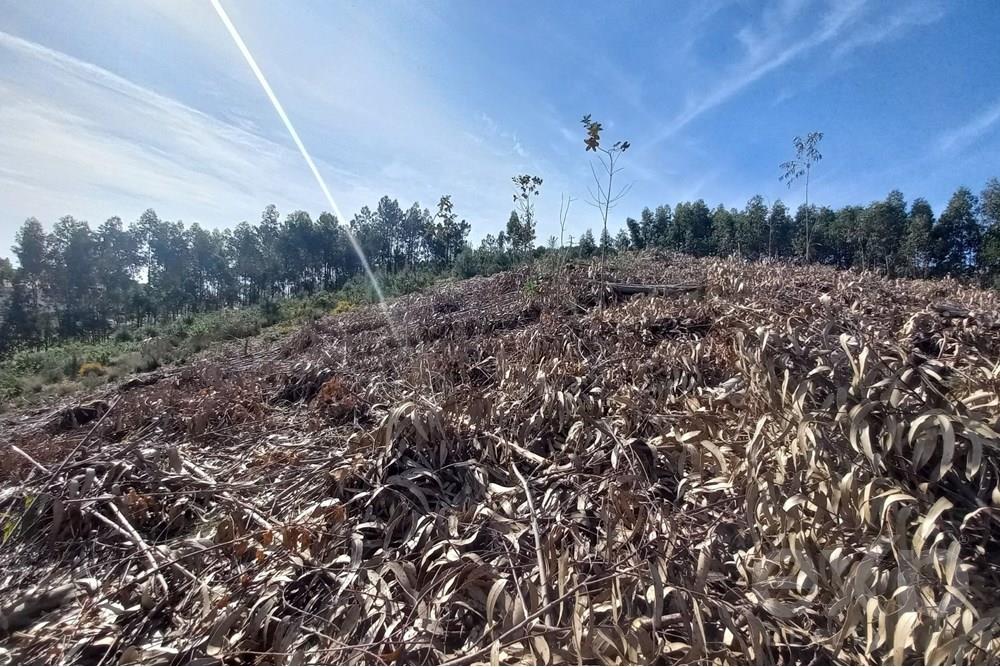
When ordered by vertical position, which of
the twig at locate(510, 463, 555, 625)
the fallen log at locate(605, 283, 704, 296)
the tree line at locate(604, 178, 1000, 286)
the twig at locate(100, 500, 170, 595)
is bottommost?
the twig at locate(100, 500, 170, 595)

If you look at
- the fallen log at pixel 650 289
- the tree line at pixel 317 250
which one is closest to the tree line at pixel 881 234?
the tree line at pixel 317 250

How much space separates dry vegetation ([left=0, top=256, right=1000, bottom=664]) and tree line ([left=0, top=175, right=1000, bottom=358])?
36.8 feet

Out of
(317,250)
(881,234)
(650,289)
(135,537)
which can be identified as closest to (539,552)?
(135,537)

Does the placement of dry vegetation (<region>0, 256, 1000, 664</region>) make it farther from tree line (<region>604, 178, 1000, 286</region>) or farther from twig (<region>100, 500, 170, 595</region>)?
tree line (<region>604, 178, 1000, 286</region>)

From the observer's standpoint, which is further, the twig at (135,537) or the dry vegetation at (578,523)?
the twig at (135,537)

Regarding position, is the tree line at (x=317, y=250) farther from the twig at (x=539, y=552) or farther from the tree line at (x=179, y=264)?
the twig at (x=539, y=552)

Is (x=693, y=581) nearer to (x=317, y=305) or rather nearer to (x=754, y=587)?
(x=754, y=587)

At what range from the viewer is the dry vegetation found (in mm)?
955

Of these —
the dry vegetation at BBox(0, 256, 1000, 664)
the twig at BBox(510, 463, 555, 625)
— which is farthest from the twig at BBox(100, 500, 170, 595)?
the twig at BBox(510, 463, 555, 625)

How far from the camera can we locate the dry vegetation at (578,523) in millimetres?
955

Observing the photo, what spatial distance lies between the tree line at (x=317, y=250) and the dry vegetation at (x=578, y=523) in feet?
36.8

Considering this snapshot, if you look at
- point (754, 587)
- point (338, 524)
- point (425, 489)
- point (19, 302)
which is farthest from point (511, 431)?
point (19, 302)

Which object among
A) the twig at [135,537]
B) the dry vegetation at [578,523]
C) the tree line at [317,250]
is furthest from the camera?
the tree line at [317,250]

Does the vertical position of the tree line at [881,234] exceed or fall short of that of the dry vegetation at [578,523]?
it exceeds it
